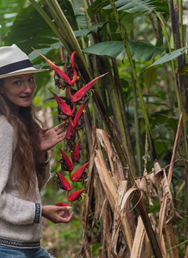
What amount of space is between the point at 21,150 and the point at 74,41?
0.44 m

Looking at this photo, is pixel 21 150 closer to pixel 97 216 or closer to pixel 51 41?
pixel 97 216

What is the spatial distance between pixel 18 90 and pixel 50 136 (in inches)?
8.9

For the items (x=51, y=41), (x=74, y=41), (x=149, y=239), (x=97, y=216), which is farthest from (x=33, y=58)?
(x=149, y=239)

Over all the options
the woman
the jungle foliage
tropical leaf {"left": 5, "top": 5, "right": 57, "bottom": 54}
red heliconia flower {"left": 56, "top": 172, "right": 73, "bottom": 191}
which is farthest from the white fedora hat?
tropical leaf {"left": 5, "top": 5, "right": 57, "bottom": 54}

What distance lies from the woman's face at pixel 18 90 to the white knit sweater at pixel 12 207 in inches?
3.4

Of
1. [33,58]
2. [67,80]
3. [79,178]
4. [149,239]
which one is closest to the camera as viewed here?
[67,80]

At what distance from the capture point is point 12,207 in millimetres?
1128

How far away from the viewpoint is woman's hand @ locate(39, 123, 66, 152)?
1290 mm

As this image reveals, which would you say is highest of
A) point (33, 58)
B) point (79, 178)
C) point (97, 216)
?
point (33, 58)

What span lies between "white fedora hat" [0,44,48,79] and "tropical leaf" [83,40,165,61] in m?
0.29

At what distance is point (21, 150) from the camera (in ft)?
3.99

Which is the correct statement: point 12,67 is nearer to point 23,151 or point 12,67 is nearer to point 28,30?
point 23,151

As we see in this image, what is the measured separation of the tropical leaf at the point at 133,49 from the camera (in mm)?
1387

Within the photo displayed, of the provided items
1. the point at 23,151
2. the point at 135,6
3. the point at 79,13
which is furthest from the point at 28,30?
the point at 23,151
